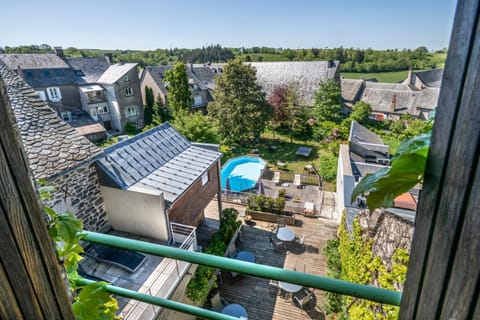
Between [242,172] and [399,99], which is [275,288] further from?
[399,99]

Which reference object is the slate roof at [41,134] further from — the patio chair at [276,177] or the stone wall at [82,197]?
the patio chair at [276,177]

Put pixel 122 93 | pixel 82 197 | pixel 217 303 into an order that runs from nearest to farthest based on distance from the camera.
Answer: pixel 82 197
pixel 217 303
pixel 122 93

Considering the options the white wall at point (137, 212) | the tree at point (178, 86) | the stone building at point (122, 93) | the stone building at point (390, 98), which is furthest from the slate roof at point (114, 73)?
the stone building at point (390, 98)

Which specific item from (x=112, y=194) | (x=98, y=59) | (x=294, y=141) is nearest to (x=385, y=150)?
(x=294, y=141)

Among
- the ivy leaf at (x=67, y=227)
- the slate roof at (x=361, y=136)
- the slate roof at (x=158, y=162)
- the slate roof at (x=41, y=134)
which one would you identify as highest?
the ivy leaf at (x=67, y=227)

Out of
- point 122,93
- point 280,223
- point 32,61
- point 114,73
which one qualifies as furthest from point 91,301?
point 32,61

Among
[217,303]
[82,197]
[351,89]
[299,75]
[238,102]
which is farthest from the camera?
[351,89]

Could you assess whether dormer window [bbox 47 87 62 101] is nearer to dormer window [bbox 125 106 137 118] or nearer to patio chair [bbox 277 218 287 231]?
dormer window [bbox 125 106 137 118]
